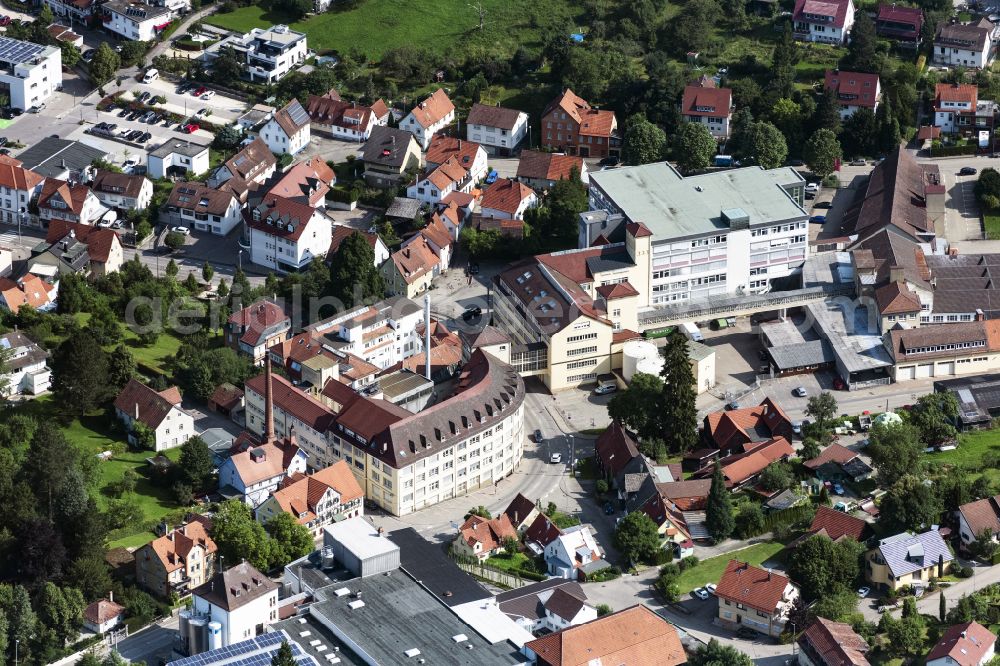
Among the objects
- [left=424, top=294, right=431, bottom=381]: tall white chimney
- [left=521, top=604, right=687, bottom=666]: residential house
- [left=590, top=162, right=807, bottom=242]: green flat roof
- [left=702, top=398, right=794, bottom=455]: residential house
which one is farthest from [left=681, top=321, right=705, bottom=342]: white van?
[left=521, top=604, right=687, bottom=666]: residential house

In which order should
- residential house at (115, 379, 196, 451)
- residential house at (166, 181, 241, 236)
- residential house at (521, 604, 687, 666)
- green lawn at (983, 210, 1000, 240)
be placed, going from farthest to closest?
residential house at (166, 181, 241, 236) < green lawn at (983, 210, 1000, 240) < residential house at (115, 379, 196, 451) < residential house at (521, 604, 687, 666)

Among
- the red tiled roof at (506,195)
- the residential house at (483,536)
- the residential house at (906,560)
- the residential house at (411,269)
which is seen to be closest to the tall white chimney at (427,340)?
the residential house at (411,269)

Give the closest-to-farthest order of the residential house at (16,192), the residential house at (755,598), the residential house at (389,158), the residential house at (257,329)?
the residential house at (755,598) < the residential house at (257,329) < the residential house at (16,192) < the residential house at (389,158)

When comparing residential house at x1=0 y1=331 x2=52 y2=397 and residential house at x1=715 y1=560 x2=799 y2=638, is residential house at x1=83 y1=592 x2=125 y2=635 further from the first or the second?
residential house at x1=715 y1=560 x2=799 y2=638

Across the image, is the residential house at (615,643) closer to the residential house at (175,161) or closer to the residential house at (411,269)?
the residential house at (411,269)

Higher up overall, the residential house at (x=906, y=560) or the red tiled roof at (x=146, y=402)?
the residential house at (x=906, y=560)

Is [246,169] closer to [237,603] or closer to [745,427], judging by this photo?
[745,427]
